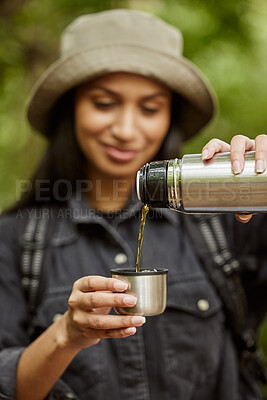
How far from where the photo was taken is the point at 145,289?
3.33 ft

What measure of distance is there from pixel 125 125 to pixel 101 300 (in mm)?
898

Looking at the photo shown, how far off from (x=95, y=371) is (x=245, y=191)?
996mm

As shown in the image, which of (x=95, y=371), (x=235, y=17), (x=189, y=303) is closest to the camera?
(x=95, y=371)

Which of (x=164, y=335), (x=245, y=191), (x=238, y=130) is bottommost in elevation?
(x=164, y=335)

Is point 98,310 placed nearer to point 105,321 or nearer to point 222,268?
point 105,321

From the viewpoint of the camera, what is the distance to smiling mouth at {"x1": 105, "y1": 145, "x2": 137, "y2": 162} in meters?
1.81

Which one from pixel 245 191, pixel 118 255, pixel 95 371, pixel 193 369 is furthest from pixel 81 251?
pixel 245 191

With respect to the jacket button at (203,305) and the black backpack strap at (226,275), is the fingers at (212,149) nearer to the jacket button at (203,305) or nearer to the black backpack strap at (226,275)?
the black backpack strap at (226,275)

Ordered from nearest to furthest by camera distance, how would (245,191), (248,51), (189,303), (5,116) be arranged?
1. (245,191)
2. (189,303)
3. (248,51)
4. (5,116)

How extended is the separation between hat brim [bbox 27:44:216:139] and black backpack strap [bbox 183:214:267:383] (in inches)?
23.0

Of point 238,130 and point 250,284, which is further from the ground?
point 238,130

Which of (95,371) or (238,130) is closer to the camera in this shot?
(95,371)

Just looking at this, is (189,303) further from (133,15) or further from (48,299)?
(133,15)

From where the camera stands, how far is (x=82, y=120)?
184 cm
